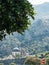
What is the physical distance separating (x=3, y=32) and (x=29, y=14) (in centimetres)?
102

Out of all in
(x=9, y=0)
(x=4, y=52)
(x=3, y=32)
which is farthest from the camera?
(x=4, y=52)

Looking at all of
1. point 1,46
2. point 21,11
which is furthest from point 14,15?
point 1,46

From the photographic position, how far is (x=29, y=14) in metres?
11.3

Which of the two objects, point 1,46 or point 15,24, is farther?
point 1,46

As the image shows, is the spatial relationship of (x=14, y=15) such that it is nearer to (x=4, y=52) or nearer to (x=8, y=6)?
(x=8, y=6)

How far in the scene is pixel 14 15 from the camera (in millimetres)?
10977

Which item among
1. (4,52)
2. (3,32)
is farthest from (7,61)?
(3,32)

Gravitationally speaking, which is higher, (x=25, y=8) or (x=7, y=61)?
(x=7, y=61)

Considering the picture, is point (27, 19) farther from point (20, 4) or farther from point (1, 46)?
point (1, 46)

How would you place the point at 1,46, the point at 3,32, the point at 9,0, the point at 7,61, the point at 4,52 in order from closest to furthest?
1. the point at 9,0
2. the point at 3,32
3. the point at 7,61
4. the point at 4,52
5. the point at 1,46

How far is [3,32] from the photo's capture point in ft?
37.5

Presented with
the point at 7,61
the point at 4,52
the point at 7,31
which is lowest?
the point at 7,31

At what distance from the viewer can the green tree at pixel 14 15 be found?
1077 centimetres

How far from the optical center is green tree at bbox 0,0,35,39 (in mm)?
10766
